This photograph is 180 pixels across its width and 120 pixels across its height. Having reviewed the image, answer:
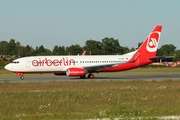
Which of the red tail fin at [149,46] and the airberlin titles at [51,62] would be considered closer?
the airberlin titles at [51,62]

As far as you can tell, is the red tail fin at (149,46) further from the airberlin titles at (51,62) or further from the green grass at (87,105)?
the green grass at (87,105)

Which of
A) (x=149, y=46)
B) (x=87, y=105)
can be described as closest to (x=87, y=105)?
(x=87, y=105)

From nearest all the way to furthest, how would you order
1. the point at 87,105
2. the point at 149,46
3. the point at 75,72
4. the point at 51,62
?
the point at 87,105 → the point at 75,72 → the point at 51,62 → the point at 149,46

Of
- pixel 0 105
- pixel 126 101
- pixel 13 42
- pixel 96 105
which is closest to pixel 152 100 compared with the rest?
pixel 126 101

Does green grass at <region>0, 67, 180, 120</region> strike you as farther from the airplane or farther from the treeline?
the treeline

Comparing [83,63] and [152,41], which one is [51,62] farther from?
[152,41]

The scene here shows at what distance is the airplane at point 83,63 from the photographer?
45.0 metres

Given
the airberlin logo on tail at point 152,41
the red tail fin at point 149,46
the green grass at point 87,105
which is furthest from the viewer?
the airberlin logo on tail at point 152,41

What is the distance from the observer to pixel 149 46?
1938 inches

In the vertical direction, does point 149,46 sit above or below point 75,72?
above

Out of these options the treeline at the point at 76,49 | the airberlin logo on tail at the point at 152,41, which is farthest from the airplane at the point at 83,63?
the treeline at the point at 76,49

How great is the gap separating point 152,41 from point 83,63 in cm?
898

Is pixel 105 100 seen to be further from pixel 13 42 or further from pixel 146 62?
pixel 13 42

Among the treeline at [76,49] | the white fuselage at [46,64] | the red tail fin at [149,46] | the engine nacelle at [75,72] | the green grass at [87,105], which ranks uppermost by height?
the treeline at [76,49]
